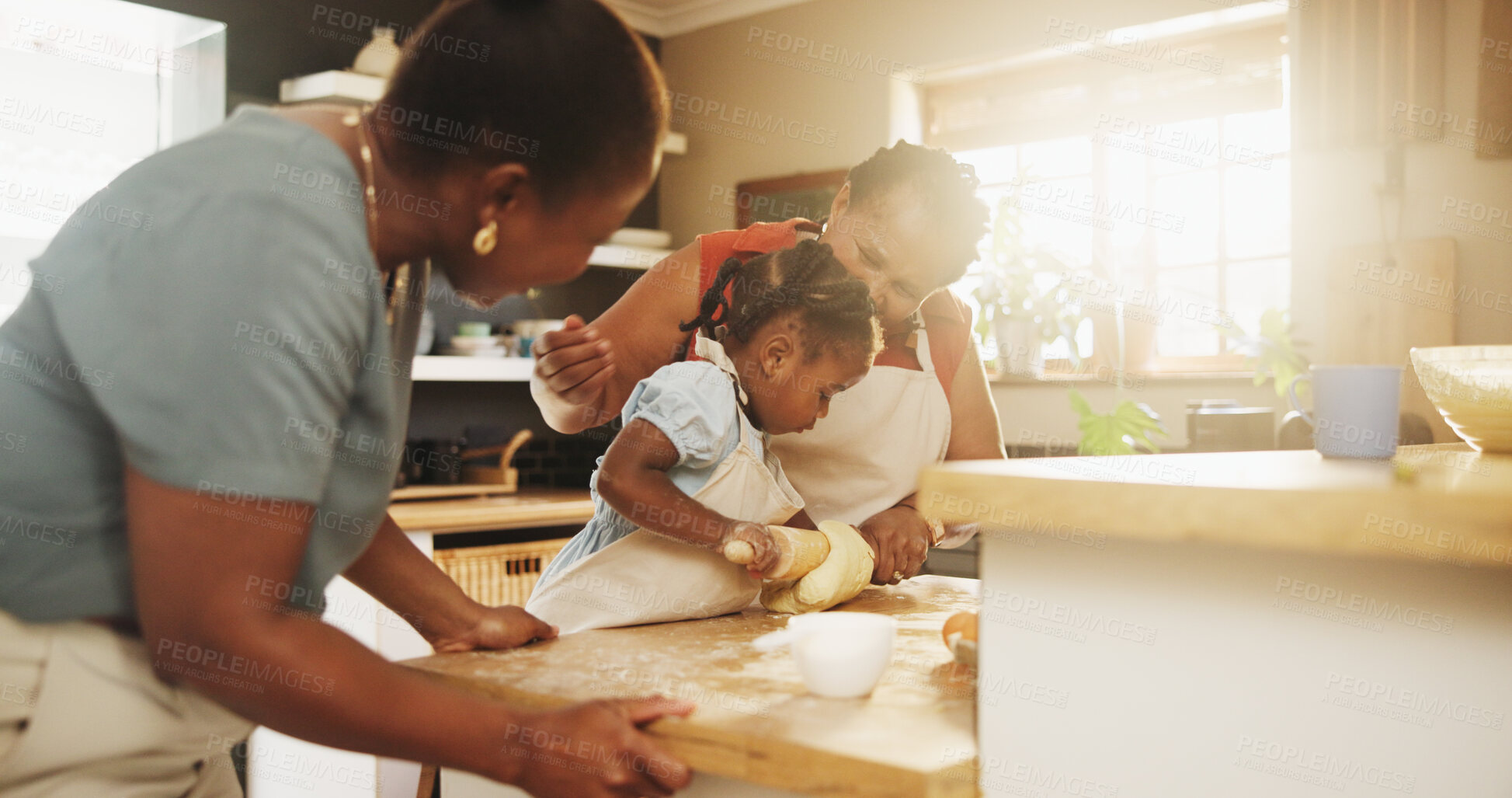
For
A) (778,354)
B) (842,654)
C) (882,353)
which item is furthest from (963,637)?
(882,353)

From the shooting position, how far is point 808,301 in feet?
4.69

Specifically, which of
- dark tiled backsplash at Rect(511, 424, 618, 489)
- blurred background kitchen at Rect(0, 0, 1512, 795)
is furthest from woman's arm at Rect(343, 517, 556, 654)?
dark tiled backsplash at Rect(511, 424, 618, 489)

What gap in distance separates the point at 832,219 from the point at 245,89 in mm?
2348

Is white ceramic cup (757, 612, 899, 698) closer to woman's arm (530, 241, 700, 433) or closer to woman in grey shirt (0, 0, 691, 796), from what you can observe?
woman in grey shirt (0, 0, 691, 796)

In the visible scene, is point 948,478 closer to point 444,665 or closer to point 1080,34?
point 444,665

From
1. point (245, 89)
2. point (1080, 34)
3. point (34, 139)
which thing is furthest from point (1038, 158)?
point (34, 139)

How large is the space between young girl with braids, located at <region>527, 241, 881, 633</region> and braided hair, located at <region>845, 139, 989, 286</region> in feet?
0.53

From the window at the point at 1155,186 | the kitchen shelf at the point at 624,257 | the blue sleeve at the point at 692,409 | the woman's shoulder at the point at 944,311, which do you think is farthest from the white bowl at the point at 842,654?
the kitchen shelf at the point at 624,257

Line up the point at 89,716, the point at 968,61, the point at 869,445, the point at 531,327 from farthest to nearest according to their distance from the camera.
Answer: the point at 531,327 → the point at 968,61 → the point at 869,445 → the point at 89,716

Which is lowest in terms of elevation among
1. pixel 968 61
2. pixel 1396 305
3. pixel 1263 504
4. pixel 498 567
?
pixel 498 567

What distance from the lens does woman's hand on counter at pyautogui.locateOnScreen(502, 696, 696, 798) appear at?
76cm

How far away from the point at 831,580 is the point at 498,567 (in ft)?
6.47

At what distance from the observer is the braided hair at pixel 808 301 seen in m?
1.42

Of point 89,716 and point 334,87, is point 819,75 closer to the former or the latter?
point 334,87
